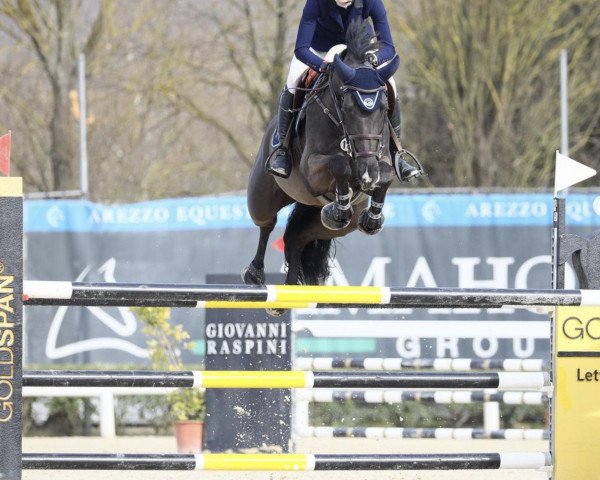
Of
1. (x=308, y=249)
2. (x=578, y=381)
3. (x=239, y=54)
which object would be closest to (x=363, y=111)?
(x=308, y=249)

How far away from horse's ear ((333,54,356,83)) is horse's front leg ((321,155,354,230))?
40cm

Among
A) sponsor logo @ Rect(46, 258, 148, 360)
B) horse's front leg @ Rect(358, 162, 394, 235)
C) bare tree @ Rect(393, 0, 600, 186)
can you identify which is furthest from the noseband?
bare tree @ Rect(393, 0, 600, 186)

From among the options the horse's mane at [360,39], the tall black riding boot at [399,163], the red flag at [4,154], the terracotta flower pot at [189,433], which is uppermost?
the horse's mane at [360,39]

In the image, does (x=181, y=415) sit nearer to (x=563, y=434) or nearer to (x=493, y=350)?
(x=493, y=350)

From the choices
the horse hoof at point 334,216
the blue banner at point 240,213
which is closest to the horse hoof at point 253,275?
the horse hoof at point 334,216

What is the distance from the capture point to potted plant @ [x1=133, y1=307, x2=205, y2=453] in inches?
332

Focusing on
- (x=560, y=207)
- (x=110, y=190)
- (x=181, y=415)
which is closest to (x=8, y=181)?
(x=560, y=207)

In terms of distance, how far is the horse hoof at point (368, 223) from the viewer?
5.70 metres

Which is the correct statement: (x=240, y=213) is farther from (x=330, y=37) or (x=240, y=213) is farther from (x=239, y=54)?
(x=239, y=54)

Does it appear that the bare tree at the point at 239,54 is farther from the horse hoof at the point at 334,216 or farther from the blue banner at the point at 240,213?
the horse hoof at the point at 334,216

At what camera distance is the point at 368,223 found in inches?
225

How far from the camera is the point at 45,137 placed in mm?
19375

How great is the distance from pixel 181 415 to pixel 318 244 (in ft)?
8.89

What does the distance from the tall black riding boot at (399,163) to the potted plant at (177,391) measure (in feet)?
11.1
